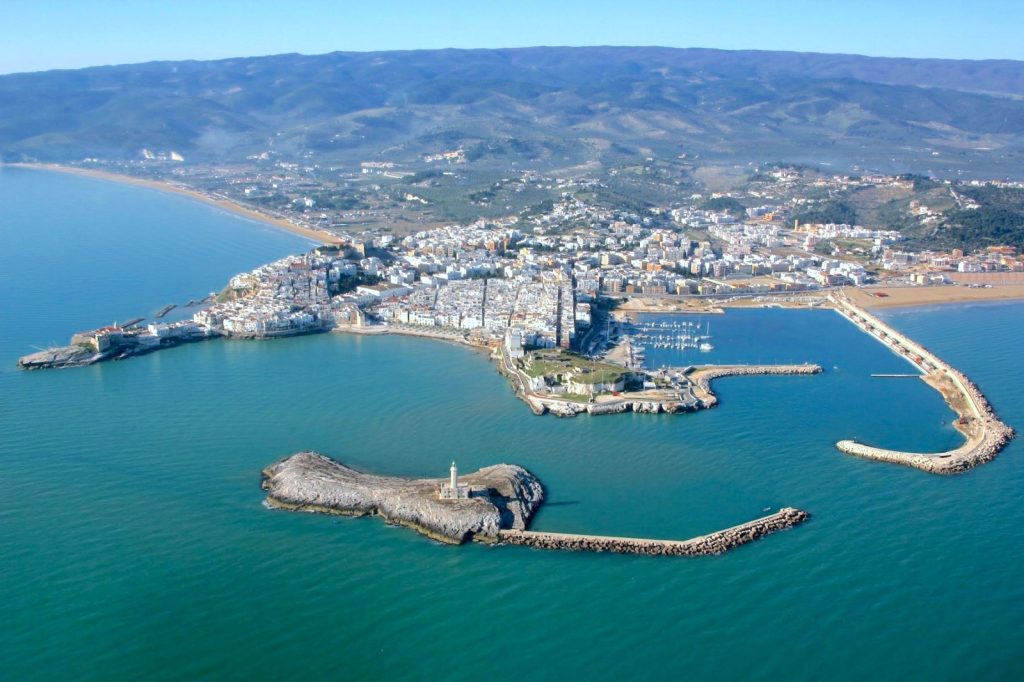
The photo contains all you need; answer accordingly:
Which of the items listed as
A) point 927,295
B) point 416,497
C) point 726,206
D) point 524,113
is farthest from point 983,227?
point 524,113

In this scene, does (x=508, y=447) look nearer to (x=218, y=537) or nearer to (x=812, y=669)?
(x=218, y=537)

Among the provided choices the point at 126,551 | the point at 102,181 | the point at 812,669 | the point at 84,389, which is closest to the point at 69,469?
the point at 126,551

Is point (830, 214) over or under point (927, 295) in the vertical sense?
over

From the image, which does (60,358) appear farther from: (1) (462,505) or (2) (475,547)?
(2) (475,547)

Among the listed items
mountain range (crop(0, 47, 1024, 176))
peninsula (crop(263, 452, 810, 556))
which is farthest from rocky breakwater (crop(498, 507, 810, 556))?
mountain range (crop(0, 47, 1024, 176))

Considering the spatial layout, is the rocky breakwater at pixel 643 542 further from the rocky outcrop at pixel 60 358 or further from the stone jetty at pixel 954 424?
the rocky outcrop at pixel 60 358

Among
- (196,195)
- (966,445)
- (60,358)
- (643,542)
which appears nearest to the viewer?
(643,542)

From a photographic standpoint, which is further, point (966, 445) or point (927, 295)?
point (927, 295)
